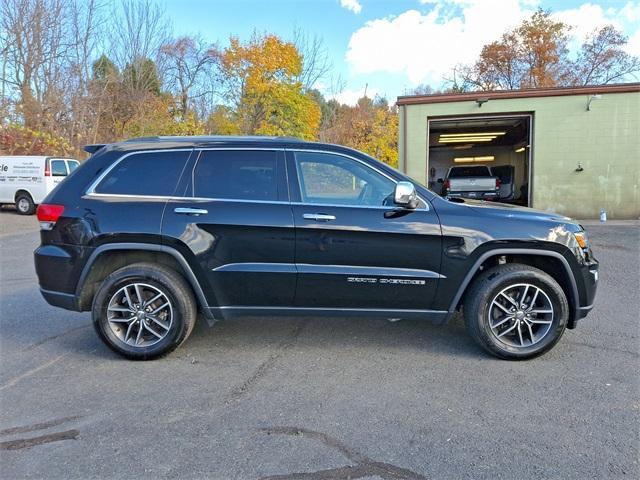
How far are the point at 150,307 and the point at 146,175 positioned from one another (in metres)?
1.17

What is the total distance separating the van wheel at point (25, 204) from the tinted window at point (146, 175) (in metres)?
14.1

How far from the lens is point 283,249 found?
3.65 metres

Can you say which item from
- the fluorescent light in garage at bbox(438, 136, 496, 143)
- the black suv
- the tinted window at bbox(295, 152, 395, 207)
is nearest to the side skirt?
the black suv

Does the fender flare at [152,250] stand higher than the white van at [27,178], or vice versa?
the white van at [27,178]

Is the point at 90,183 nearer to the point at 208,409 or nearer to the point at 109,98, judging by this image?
the point at 208,409

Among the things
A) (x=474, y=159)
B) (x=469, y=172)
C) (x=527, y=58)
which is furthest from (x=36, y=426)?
(x=527, y=58)

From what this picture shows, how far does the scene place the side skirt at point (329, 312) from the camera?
373 cm

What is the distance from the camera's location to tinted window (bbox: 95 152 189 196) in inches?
148

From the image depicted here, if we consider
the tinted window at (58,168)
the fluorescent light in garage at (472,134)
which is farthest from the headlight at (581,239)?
the fluorescent light in garage at (472,134)

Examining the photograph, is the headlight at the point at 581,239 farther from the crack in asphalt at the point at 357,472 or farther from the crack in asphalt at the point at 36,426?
the crack in asphalt at the point at 36,426

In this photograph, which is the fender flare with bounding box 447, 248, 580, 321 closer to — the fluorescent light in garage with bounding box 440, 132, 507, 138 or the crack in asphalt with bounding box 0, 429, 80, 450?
the crack in asphalt with bounding box 0, 429, 80, 450

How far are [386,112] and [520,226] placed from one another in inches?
1132

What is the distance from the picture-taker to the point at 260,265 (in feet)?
12.0

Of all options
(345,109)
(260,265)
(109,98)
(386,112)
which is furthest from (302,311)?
(345,109)
